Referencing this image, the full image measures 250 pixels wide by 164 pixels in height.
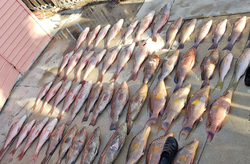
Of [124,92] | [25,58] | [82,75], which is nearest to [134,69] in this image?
[124,92]

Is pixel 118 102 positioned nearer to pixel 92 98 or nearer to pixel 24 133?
pixel 92 98

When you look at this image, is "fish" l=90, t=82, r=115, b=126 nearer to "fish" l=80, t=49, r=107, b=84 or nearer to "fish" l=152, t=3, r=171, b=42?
"fish" l=80, t=49, r=107, b=84

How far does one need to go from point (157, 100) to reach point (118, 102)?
0.74m

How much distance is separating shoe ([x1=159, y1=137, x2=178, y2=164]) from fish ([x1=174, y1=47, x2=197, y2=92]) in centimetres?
98

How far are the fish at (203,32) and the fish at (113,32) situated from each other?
2.09 meters

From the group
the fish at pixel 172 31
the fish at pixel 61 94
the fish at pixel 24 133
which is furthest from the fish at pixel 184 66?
the fish at pixel 24 133

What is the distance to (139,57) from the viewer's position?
13.7 ft

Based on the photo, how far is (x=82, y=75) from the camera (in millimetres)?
4840

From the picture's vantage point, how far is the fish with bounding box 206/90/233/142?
9.22 feet

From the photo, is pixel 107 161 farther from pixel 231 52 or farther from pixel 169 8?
pixel 169 8

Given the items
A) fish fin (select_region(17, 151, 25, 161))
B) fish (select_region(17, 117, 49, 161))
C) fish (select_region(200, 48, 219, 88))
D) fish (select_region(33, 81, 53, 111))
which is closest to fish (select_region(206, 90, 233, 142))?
fish (select_region(200, 48, 219, 88))

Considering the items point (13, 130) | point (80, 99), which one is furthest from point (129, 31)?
point (13, 130)

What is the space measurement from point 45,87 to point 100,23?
246 cm

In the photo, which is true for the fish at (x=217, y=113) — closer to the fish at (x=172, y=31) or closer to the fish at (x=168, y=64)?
the fish at (x=168, y=64)
